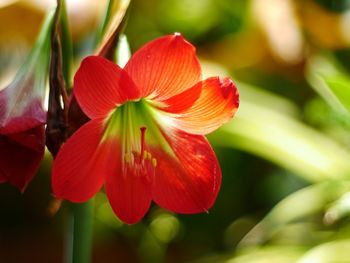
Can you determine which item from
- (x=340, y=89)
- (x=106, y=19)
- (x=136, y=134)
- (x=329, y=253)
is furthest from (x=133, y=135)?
(x=329, y=253)

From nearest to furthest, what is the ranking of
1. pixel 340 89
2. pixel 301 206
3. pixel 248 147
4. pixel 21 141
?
pixel 21 141, pixel 340 89, pixel 301 206, pixel 248 147

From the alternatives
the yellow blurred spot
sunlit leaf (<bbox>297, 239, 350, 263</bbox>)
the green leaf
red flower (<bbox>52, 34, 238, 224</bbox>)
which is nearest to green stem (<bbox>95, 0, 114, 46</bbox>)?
red flower (<bbox>52, 34, 238, 224</bbox>)

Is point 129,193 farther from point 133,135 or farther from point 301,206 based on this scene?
point 301,206

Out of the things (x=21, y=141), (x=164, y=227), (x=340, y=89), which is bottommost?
(x=164, y=227)

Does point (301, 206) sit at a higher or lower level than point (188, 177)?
lower

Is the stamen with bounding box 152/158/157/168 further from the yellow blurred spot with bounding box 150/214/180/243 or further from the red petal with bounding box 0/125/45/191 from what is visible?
the yellow blurred spot with bounding box 150/214/180/243

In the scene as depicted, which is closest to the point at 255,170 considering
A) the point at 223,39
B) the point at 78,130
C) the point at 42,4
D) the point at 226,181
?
the point at 226,181

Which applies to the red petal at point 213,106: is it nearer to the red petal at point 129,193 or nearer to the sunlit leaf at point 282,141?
the red petal at point 129,193
